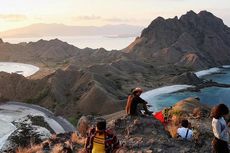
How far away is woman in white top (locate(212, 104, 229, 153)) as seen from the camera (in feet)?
35.1

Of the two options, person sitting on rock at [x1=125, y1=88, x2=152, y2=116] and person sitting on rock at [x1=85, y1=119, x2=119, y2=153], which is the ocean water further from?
person sitting on rock at [x1=85, y1=119, x2=119, y2=153]

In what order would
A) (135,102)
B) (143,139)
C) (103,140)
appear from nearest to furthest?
(103,140) < (143,139) < (135,102)

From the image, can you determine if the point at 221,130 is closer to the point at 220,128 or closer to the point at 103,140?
the point at 220,128

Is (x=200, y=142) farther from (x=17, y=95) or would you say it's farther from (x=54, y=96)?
(x=17, y=95)

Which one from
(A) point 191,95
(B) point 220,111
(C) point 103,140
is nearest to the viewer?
(B) point 220,111

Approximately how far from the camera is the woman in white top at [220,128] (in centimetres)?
1069

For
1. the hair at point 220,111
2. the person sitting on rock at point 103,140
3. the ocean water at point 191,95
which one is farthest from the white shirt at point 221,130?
the ocean water at point 191,95

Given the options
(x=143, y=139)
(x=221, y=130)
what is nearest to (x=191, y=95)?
(x=143, y=139)

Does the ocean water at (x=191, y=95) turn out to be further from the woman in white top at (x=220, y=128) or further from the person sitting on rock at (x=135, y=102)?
the woman in white top at (x=220, y=128)

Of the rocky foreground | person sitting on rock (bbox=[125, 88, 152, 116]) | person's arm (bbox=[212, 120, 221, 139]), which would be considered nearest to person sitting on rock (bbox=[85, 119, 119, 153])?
person's arm (bbox=[212, 120, 221, 139])

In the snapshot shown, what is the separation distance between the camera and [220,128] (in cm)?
1084

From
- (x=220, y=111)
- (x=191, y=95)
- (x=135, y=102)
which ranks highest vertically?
(x=220, y=111)

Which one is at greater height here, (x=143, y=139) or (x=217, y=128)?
(x=217, y=128)

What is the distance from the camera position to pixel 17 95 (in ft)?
334
